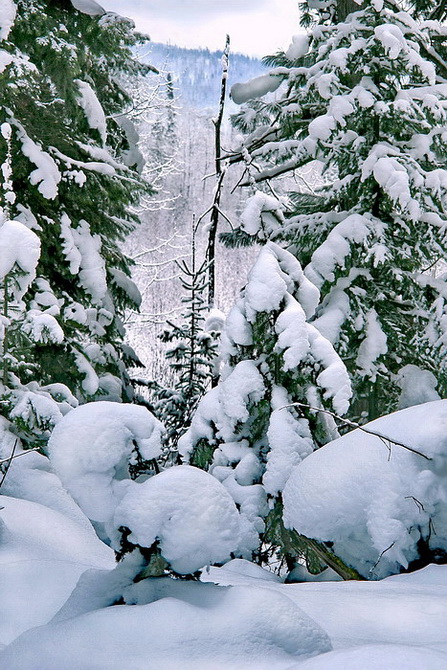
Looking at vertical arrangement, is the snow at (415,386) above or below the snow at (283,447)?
below

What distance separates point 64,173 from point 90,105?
898 mm

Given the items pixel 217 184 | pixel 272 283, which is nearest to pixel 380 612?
pixel 272 283

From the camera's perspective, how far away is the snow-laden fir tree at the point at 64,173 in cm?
614

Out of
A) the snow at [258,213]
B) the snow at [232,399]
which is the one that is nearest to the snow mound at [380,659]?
the snow at [232,399]

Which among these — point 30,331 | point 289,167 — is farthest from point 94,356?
point 289,167

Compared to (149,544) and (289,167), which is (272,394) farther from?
(289,167)

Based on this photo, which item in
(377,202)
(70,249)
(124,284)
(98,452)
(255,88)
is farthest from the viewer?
(124,284)

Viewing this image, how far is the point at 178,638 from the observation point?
1953mm

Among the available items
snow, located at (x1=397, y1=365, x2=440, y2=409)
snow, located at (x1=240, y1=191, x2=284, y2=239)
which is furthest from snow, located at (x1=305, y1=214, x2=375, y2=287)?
snow, located at (x1=240, y1=191, x2=284, y2=239)

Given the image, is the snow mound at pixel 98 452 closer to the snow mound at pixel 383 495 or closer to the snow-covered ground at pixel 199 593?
the snow-covered ground at pixel 199 593

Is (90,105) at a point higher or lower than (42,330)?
higher

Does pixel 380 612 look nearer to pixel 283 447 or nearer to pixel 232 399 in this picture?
pixel 283 447

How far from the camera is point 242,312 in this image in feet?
15.2

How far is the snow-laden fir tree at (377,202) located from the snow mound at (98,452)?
4.44m
